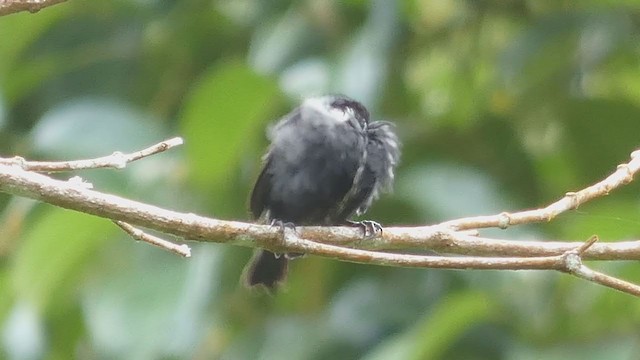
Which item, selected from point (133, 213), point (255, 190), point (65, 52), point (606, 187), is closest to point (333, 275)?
point (255, 190)

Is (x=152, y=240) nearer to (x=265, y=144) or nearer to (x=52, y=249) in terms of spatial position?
(x=52, y=249)

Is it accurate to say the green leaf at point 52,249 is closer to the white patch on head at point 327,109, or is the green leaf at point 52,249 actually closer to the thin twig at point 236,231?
the white patch on head at point 327,109

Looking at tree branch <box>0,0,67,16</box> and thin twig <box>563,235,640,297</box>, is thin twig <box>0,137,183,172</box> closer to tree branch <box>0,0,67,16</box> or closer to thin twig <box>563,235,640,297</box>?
tree branch <box>0,0,67,16</box>

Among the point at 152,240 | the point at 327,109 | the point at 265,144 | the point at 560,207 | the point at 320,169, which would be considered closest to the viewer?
the point at 152,240

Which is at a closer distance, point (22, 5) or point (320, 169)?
point (22, 5)

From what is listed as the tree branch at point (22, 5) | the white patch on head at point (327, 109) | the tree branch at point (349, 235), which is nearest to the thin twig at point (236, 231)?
the tree branch at point (349, 235)

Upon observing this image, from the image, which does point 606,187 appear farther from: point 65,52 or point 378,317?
point 65,52

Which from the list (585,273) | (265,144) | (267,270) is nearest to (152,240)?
(585,273)

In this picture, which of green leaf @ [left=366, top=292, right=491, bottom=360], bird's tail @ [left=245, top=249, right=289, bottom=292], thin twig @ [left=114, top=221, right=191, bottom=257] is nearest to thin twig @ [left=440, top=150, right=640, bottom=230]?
thin twig @ [left=114, top=221, right=191, bottom=257]
